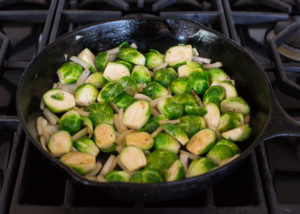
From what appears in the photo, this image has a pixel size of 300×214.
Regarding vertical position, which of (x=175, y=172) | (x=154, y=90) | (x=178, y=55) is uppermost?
(x=178, y=55)

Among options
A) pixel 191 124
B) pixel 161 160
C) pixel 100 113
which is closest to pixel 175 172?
pixel 161 160

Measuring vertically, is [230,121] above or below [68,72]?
below

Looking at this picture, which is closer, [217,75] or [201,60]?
[217,75]

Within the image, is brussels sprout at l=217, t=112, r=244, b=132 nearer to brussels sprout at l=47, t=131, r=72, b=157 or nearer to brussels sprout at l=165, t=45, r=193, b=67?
brussels sprout at l=165, t=45, r=193, b=67

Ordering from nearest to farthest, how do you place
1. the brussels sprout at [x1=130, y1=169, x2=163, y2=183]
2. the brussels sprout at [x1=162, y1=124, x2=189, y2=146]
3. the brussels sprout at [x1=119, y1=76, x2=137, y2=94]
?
the brussels sprout at [x1=130, y1=169, x2=163, y2=183], the brussels sprout at [x1=162, y1=124, x2=189, y2=146], the brussels sprout at [x1=119, y1=76, x2=137, y2=94]

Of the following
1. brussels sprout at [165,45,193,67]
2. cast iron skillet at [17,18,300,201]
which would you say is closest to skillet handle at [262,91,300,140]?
cast iron skillet at [17,18,300,201]

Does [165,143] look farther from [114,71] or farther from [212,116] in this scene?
[114,71]
